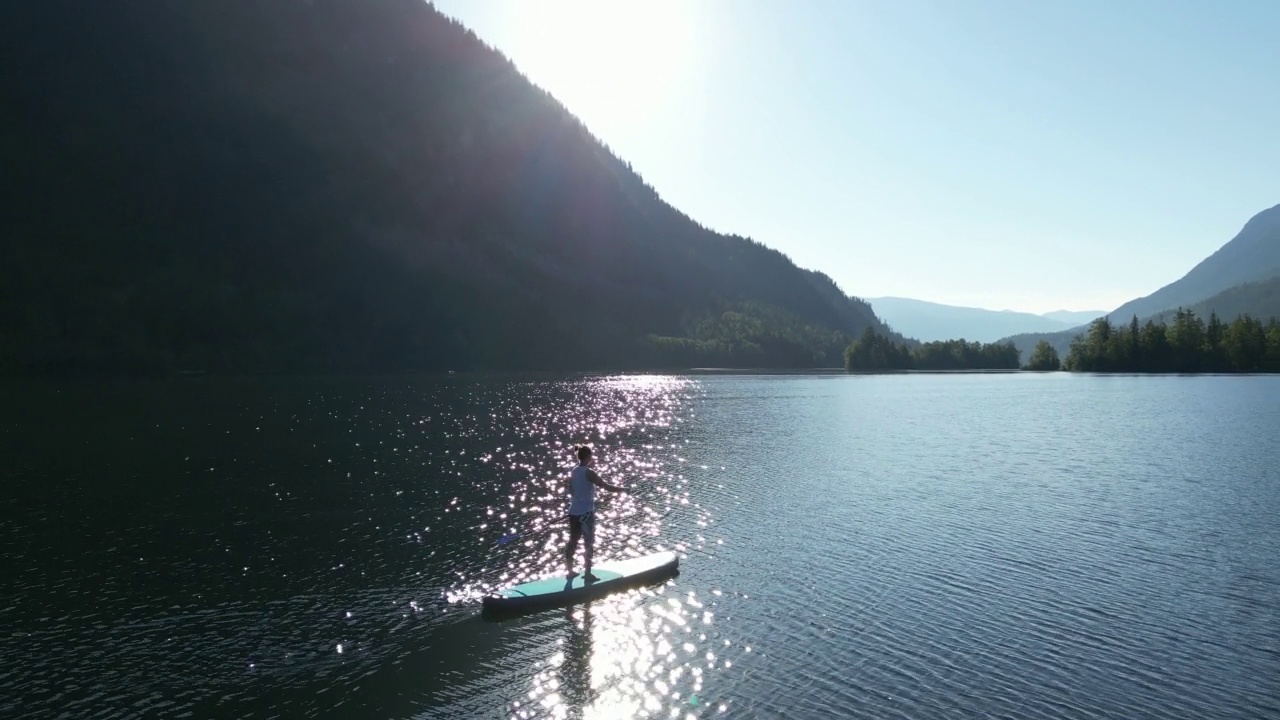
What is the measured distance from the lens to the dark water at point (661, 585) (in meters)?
20.4

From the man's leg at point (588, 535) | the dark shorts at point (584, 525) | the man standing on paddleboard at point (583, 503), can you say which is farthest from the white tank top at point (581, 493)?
the man's leg at point (588, 535)

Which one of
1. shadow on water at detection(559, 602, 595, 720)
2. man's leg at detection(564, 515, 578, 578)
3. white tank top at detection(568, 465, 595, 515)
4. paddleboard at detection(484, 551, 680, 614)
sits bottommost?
shadow on water at detection(559, 602, 595, 720)

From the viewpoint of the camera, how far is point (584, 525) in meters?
29.6

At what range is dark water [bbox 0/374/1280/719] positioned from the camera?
66.9 feet

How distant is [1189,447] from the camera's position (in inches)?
2704

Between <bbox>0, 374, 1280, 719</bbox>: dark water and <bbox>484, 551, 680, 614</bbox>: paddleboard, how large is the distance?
633mm

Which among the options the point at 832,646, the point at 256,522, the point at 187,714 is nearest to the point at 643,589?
the point at 832,646

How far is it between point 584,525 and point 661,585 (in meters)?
3.62

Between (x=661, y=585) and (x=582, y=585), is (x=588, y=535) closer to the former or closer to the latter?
(x=582, y=585)

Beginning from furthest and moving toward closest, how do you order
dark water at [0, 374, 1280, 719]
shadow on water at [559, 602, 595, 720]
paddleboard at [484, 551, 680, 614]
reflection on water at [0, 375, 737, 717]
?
paddleboard at [484, 551, 680, 614] → reflection on water at [0, 375, 737, 717] → dark water at [0, 374, 1280, 719] → shadow on water at [559, 602, 595, 720]

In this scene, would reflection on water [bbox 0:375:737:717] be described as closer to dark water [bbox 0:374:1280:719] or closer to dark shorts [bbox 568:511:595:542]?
dark water [bbox 0:374:1280:719]

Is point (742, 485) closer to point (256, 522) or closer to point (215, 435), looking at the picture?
point (256, 522)

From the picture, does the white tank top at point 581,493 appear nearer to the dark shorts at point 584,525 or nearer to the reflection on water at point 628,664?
the dark shorts at point 584,525

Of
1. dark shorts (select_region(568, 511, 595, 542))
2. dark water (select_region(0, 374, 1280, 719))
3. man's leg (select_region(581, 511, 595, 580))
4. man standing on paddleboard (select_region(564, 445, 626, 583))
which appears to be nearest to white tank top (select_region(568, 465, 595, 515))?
man standing on paddleboard (select_region(564, 445, 626, 583))
